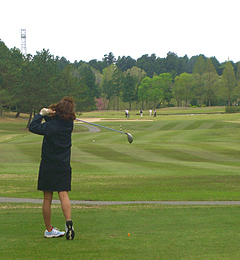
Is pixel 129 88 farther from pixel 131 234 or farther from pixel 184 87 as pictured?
pixel 131 234

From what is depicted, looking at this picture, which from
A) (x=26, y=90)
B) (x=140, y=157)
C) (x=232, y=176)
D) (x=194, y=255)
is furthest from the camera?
(x=26, y=90)

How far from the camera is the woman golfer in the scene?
6.58 metres

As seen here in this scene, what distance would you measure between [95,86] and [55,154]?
5892 inches

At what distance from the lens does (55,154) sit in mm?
6609

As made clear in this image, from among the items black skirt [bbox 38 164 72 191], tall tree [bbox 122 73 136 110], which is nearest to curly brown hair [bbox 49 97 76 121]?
black skirt [bbox 38 164 72 191]

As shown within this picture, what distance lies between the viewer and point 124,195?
1201 cm

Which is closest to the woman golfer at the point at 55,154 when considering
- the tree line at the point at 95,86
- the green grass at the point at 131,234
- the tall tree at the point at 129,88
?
the green grass at the point at 131,234

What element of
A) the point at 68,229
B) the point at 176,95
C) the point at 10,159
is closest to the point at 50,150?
the point at 68,229

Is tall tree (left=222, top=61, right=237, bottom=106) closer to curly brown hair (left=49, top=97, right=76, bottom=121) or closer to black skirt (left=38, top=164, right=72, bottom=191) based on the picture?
curly brown hair (left=49, top=97, right=76, bottom=121)

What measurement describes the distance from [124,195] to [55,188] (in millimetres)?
5614

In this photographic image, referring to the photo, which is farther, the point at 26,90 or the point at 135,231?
the point at 26,90

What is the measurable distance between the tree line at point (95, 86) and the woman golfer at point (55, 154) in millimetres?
60749

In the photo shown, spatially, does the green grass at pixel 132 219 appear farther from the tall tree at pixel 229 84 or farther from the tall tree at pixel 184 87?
the tall tree at pixel 184 87

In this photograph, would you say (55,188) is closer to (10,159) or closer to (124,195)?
(124,195)
